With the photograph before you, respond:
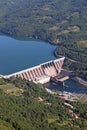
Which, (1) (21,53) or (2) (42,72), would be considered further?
Result: (1) (21,53)

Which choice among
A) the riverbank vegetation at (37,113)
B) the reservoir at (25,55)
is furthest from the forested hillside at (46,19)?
the riverbank vegetation at (37,113)

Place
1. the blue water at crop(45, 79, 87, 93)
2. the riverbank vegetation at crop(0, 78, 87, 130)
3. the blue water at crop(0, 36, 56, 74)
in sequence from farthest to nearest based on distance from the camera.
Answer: the blue water at crop(0, 36, 56, 74) → the blue water at crop(45, 79, 87, 93) → the riverbank vegetation at crop(0, 78, 87, 130)

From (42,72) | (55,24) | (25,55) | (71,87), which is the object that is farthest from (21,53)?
(55,24)

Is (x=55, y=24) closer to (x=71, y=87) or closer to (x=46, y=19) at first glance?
(x=46, y=19)

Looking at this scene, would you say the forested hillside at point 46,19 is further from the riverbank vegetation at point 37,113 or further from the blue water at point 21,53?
the riverbank vegetation at point 37,113

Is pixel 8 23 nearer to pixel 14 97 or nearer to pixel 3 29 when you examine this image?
pixel 3 29

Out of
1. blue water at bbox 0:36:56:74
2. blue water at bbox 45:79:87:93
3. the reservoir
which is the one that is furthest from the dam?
blue water at bbox 0:36:56:74

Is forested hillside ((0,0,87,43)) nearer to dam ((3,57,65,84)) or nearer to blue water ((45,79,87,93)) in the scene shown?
dam ((3,57,65,84))
